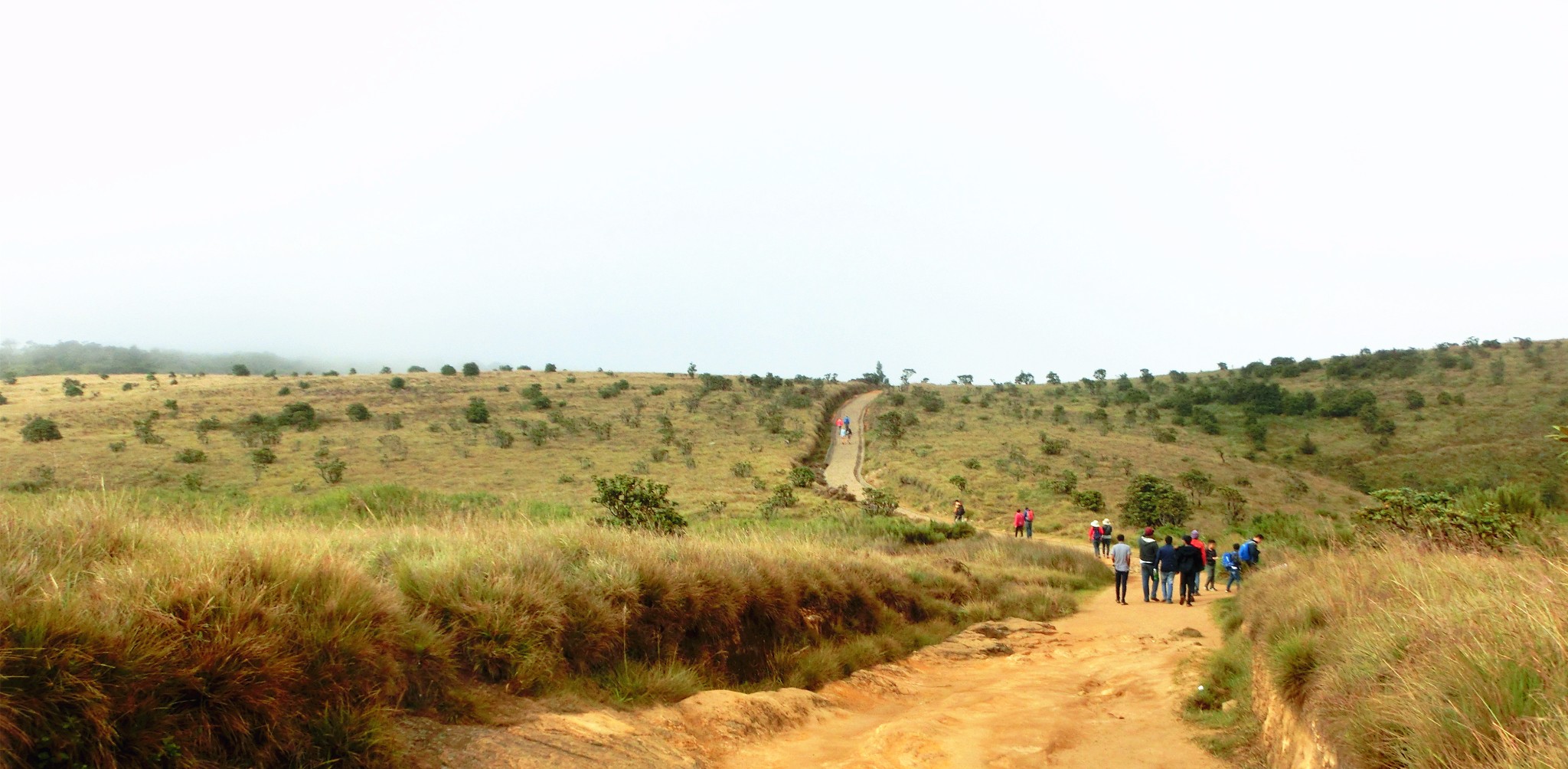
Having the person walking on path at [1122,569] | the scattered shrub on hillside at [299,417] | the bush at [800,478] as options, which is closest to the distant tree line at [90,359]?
the scattered shrub on hillside at [299,417]

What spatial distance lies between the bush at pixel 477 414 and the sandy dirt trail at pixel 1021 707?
149 ft

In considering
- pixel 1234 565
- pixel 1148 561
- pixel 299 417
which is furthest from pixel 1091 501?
pixel 299 417

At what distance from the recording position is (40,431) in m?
38.7

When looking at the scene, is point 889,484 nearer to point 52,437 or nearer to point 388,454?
point 388,454

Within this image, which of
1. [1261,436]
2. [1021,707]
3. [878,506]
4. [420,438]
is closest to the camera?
[1021,707]

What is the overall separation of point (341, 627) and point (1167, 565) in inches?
756

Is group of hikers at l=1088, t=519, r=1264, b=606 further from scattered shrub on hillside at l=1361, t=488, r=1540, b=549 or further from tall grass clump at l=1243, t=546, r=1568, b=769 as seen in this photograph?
tall grass clump at l=1243, t=546, r=1568, b=769

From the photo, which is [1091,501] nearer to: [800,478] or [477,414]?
[800,478]

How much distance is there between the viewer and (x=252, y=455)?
126ft

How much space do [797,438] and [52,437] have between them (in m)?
39.9

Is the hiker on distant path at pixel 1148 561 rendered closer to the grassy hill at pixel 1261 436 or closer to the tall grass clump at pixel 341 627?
the grassy hill at pixel 1261 436

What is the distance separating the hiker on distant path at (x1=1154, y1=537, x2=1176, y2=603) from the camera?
791 inches

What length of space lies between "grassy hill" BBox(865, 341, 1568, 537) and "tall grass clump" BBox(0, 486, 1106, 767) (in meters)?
22.8

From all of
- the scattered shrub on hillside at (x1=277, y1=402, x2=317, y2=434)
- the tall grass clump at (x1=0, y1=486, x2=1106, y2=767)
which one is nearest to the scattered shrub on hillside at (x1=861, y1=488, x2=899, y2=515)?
the tall grass clump at (x1=0, y1=486, x2=1106, y2=767)
